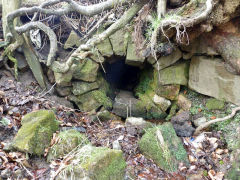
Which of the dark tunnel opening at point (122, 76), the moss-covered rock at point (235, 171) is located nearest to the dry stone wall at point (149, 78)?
the dark tunnel opening at point (122, 76)

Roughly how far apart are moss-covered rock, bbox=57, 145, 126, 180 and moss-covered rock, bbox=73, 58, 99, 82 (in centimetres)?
252

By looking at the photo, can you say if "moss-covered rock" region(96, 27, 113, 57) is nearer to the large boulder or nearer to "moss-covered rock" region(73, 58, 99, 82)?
"moss-covered rock" region(73, 58, 99, 82)

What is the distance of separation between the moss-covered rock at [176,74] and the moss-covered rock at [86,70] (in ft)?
5.33

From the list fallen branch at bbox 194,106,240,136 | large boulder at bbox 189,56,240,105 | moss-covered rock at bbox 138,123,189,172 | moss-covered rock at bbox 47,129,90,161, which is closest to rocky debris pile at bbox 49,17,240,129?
large boulder at bbox 189,56,240,105

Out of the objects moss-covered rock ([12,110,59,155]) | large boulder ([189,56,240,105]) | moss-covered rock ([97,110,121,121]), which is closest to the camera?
moss-covered rock ([12,110,59,155])

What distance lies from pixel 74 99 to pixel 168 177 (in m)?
2.91

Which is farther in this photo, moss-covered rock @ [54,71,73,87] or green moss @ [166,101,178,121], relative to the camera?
green moss @ [166,101,178,121]

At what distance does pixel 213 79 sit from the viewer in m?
4.39

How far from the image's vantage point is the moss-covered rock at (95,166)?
2.38 m

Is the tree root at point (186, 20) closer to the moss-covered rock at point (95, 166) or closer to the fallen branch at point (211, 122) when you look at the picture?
the fallen branch at point (211, 122)

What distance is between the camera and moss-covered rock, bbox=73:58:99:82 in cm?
492

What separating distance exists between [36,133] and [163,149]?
6.64 feet

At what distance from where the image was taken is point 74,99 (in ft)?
16.9

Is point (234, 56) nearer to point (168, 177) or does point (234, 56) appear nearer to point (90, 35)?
point (168, 177)
